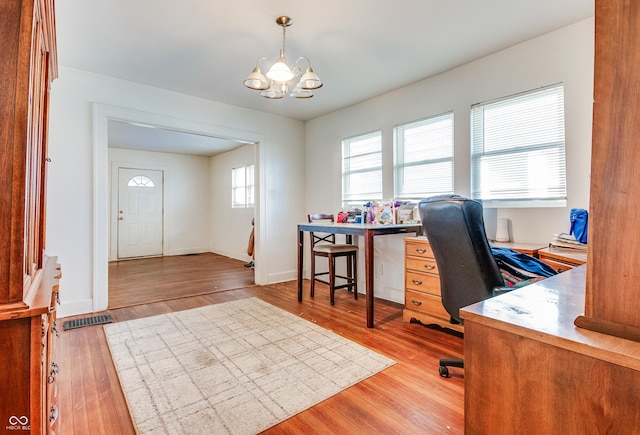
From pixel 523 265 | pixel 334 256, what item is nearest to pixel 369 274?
pixel 334 256

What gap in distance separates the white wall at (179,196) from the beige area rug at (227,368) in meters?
4.74

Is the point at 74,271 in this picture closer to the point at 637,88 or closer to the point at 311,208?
the point at 311,208

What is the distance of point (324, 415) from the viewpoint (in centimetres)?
160

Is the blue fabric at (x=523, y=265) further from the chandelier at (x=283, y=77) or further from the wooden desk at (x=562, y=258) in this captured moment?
the chandelier at (x=283, y=77)

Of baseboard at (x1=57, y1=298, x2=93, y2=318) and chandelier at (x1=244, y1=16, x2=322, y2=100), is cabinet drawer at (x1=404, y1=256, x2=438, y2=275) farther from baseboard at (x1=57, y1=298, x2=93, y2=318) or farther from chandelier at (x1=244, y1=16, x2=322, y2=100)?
baseboard at (x1=57, y1=298, x2=93, y2=318)

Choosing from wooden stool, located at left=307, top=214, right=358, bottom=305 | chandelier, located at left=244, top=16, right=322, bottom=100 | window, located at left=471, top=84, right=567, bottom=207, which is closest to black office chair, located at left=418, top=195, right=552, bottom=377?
chandelier, located at left=244, top=16, right=322, bottom=100

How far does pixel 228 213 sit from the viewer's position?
7215 mm

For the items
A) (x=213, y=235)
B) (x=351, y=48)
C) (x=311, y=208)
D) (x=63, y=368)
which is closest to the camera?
(x=63, y=368)

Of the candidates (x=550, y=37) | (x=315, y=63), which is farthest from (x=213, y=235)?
(x=550, y=37)

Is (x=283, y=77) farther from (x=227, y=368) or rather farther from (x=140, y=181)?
(x=140, y=181)

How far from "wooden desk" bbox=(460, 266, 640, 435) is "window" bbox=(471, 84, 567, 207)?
7.03ft

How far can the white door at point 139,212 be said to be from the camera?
22.2 feet

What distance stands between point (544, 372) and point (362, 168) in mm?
3662

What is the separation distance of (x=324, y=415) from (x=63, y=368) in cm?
179
